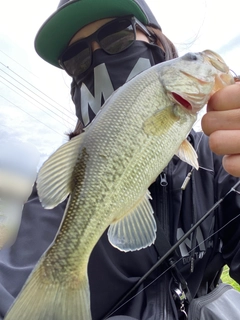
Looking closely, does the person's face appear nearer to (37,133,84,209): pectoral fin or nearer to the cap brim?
the cap brim

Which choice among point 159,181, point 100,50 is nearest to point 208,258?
point 159,181

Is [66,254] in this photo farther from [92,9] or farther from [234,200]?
[92,9]

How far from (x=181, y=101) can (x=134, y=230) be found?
520mm

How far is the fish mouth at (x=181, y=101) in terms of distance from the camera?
125 cm

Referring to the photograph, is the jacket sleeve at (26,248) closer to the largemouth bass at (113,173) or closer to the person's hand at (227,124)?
the largemouth bass at (113,173)

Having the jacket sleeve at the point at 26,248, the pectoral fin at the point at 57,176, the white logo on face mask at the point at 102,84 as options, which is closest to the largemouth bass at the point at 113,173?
the pectoral fin at the point at 57,176

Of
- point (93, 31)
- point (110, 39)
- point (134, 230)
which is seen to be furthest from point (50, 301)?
point (93, 31)

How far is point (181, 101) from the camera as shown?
1.26 meters

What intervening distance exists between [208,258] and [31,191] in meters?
1.23

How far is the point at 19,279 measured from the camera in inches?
66.1

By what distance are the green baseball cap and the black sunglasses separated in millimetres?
65

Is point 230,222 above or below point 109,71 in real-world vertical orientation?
below

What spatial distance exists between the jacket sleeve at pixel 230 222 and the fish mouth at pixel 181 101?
799 millimetres

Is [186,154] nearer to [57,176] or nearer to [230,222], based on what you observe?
[57,176]
